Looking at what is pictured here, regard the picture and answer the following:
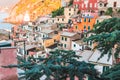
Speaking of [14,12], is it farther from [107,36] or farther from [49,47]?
[107,36]

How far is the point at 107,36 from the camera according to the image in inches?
192

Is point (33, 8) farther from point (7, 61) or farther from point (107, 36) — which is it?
point (107, 36)

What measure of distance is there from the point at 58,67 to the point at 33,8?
13339 cm

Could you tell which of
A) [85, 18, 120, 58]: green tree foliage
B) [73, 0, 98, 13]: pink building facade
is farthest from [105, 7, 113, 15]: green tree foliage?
[85, 18, 120, 58]: green tree foliage

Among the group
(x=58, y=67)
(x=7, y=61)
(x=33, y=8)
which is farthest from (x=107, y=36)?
(x=33, y=8)

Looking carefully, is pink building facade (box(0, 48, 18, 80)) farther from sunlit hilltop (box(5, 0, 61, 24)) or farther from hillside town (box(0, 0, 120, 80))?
sunlit hilltop (box(5, 0, 61, 24))

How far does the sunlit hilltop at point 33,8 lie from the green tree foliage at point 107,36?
319 ft

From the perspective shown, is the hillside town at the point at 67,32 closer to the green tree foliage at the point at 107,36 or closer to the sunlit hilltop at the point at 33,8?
the green tree foliage at the point at 107,36

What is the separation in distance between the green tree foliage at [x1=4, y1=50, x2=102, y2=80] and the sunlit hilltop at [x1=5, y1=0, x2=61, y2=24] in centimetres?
9712

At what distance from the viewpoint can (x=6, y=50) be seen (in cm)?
991

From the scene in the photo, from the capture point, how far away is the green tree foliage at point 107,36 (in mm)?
4792

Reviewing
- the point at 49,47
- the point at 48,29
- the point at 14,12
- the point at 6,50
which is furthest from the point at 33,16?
the point at 6,50

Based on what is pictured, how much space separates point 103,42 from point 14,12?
170 meters

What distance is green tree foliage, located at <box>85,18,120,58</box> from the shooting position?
15.7ft
